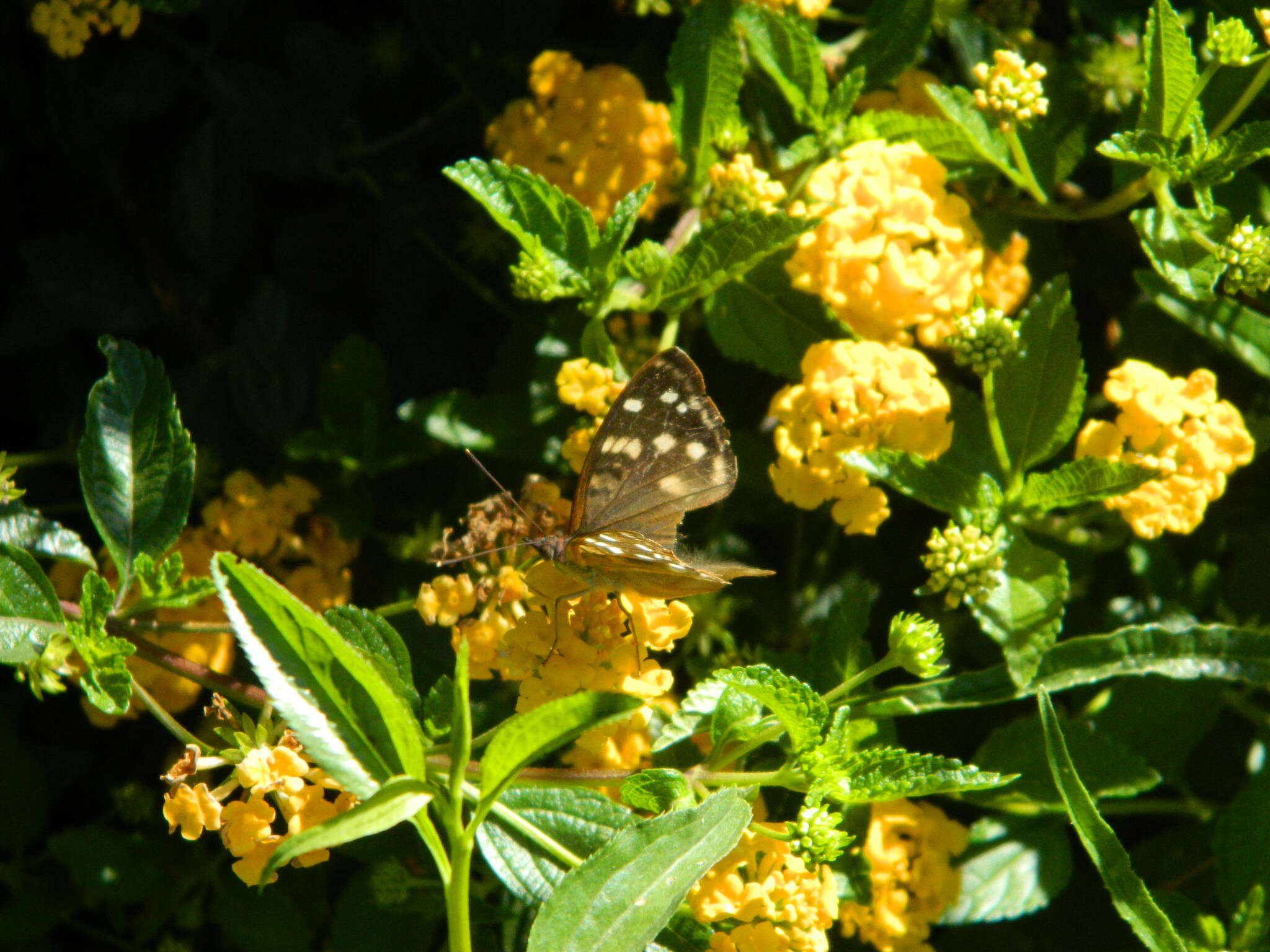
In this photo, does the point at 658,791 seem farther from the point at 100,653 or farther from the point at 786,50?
the point at 786,50

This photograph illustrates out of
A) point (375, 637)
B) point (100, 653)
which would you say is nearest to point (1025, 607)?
point (375, 637)

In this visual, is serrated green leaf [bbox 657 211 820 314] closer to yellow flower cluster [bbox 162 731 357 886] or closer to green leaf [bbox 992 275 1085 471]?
green leaf [bbox 992 275 1085 471]

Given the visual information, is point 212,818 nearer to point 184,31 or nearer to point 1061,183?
point 184,31

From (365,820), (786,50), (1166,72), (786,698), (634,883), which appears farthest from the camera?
(786,50)

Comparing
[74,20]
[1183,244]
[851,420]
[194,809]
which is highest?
[74,20]

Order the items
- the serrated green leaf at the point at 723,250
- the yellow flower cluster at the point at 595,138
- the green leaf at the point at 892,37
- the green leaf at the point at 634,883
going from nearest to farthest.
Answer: the green leaf at the point at 634,883
the serrated green leaf at the point at 723,250
the green leaf at the point at 892,37
the yellow flower cluster at the point at 595,138

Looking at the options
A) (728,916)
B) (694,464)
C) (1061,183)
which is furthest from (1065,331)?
(728,916)

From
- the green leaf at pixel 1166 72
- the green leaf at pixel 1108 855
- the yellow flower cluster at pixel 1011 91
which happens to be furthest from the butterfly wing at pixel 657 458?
the green leaf at pixel 1166 72

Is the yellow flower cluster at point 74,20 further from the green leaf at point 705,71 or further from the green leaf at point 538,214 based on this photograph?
the green leaf at point 705,71
